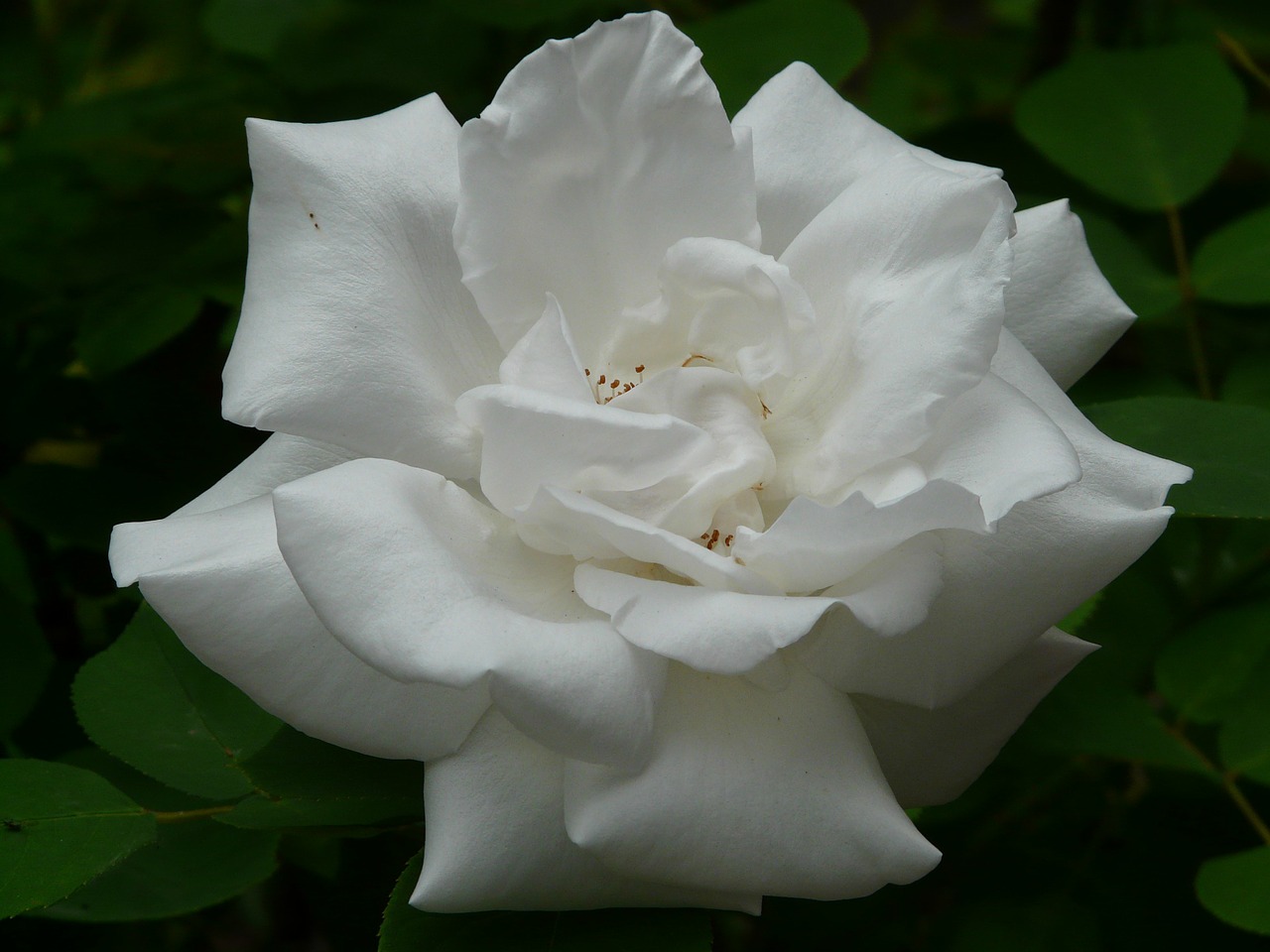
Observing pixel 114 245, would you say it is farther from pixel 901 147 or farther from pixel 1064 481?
pixel 1064 481

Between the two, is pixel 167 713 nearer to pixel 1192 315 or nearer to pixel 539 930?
pixel 539 930

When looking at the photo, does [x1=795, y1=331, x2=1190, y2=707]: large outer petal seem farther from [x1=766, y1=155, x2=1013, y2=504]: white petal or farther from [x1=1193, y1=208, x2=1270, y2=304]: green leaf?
[x1=1193, y1=208, x2=1270, y2=304]: green leaf

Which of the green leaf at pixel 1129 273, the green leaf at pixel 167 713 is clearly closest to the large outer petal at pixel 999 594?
the green leaf at pixel 167 713

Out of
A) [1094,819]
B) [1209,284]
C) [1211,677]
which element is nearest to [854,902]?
[1094,819]

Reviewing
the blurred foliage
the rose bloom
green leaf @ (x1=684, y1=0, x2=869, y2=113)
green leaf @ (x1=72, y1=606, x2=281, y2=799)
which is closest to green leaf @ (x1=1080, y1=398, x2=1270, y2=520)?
the blurred foliage

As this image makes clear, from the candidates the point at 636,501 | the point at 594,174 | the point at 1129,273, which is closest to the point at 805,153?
the point at 594,174

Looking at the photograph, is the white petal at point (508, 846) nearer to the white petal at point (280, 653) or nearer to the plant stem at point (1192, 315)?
the white petal at point (280, 653)
